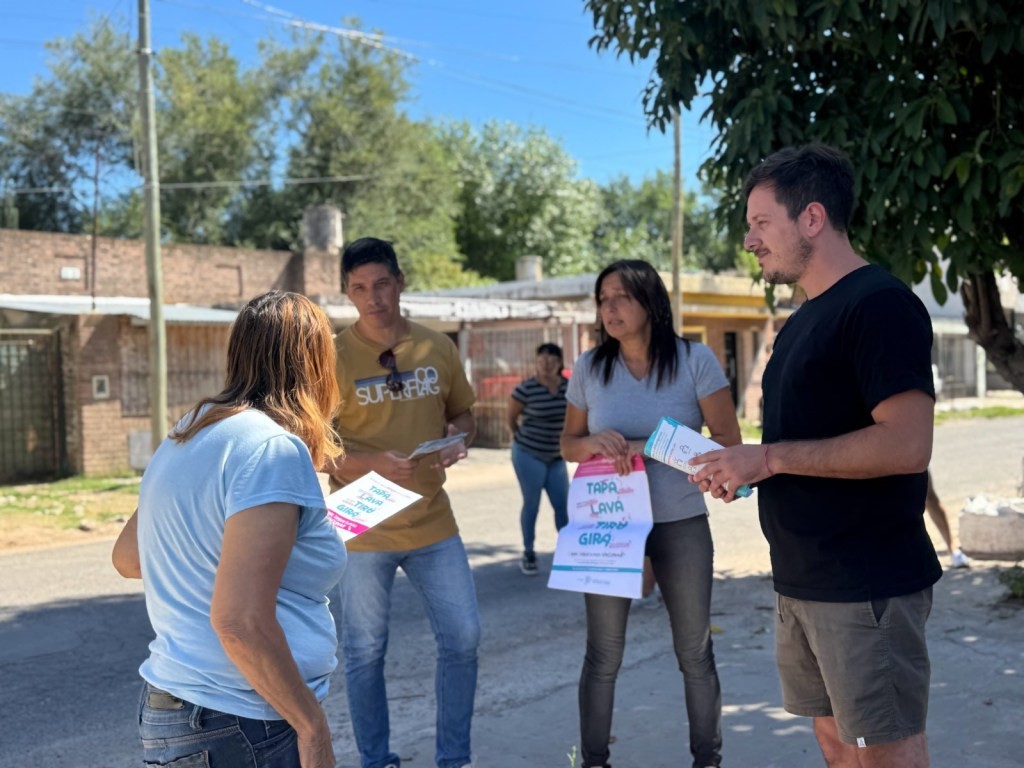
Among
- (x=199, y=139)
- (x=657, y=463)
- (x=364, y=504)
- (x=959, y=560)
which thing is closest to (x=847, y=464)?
(x=657, y=463)

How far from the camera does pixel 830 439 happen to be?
247 cm

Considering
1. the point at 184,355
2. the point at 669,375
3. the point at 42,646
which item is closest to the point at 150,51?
the point at 184,355

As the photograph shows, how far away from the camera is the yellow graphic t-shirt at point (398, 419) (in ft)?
12.4

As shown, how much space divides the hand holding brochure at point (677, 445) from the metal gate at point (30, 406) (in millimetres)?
14745

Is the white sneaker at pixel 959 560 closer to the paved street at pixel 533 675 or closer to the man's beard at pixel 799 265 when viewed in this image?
the paved street at pixel 533 675

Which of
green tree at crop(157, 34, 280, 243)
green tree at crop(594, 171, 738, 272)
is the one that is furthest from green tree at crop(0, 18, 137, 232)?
green tree at crop(594, 171, 738, 272)

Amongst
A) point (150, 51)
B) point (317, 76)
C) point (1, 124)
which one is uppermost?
point (317, 76)

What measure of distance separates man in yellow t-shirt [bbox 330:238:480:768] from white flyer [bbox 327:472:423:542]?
413 millimetres

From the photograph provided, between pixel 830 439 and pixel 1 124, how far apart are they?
114 feet

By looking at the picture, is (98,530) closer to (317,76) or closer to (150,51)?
(150,51)

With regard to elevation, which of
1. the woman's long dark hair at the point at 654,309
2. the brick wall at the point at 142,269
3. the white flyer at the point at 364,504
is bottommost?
the white flyer at the point at 364,504

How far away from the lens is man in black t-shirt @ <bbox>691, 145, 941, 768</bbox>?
7.91ft

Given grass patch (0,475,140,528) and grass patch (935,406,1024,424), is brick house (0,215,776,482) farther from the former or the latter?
grass patch (935,406,1024,424)

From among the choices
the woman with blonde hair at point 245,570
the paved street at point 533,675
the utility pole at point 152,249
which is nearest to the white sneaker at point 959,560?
the paved street at point 533,675
